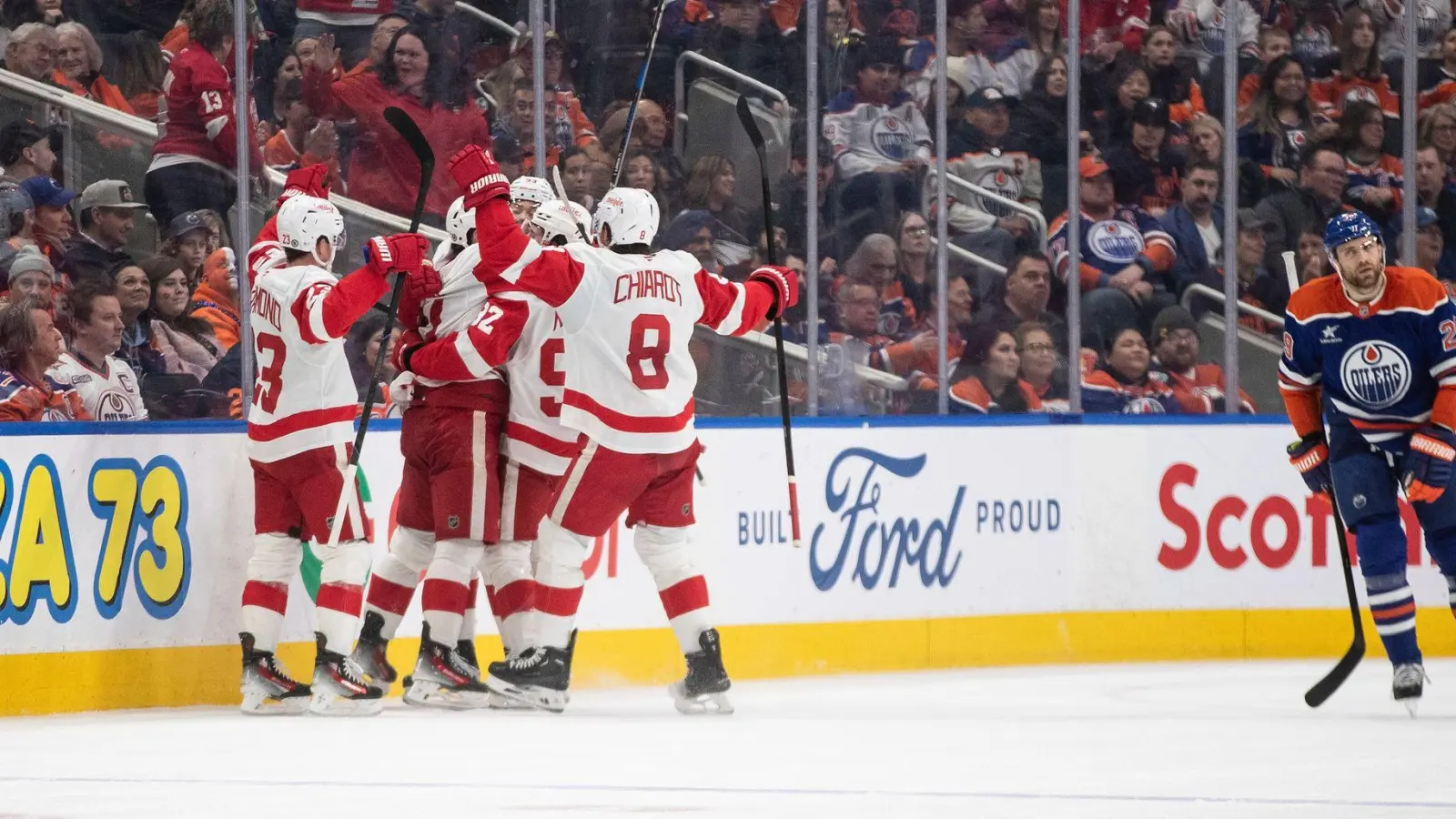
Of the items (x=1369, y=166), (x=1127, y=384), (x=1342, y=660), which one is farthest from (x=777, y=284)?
(x=1369, y=166)

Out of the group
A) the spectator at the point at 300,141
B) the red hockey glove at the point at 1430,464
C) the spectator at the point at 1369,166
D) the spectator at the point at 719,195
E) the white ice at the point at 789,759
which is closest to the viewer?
the white ice at the point at 789,759

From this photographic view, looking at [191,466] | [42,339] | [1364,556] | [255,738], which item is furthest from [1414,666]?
[42,339]

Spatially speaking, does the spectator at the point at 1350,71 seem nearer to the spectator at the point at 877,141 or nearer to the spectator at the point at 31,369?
the spectator at the point at 877,141

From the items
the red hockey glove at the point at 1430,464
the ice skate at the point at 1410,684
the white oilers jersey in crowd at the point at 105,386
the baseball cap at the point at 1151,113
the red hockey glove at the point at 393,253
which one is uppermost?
the baseball cap at the point at 1151,113

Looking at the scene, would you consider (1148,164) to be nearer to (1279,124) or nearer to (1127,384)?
(1279,124)

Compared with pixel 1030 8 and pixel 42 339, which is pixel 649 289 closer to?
pixel 42 339

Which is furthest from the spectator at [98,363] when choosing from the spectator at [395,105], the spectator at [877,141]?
the spectator at [877,141]

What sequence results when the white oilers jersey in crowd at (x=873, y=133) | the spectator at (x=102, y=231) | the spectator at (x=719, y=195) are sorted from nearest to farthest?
1. the spectator at (x=102, y=231)
2. the spectator at (x=719, y=195)
3. the white oilers jersey in crowd at (x=873, y=133)

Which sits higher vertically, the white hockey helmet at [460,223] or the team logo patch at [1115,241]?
the team logo patch at [1115,241]

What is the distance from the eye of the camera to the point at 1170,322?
340 inches

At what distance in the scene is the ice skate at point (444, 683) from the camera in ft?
20.4

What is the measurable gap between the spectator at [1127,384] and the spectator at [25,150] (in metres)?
4.14

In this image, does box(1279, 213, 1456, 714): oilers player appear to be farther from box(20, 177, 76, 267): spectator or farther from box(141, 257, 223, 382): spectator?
box(20, 177, 76, 267): spectator

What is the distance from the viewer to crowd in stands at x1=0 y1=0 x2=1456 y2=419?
21.3ft
